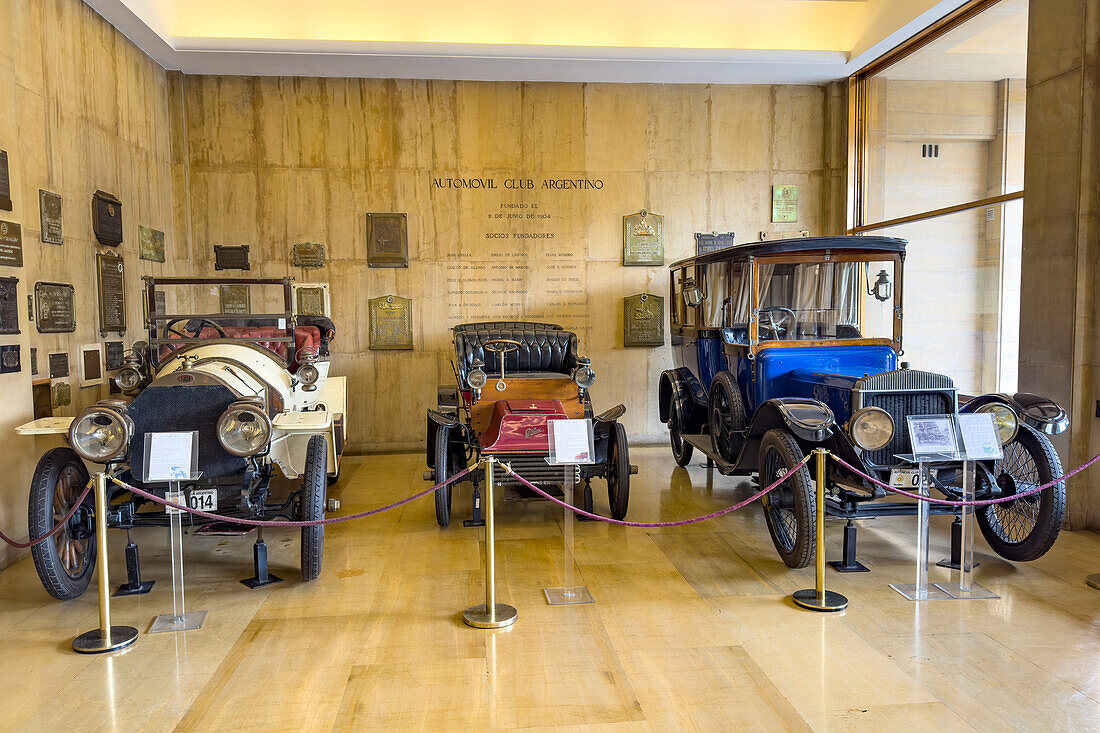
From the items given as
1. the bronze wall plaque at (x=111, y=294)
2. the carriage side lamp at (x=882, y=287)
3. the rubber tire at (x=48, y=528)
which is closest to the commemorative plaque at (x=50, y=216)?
the bronze wall plaque at (x=111, y=294)

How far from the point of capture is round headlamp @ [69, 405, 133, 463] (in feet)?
12.8

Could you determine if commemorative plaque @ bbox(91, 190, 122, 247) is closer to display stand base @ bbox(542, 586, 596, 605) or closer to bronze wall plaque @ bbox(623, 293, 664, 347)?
display stand base @ bbox(542, 586, 596, 605)

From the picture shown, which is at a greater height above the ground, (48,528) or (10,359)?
(10,359)

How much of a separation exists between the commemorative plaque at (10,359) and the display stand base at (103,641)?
2121 millimetres

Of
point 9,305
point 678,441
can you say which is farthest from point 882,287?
point 9,305

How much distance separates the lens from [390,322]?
8562 millimetres

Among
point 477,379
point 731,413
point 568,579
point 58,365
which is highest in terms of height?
point 58,365

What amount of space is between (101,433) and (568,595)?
2.71 m

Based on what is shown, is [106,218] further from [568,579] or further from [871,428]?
[871,428]

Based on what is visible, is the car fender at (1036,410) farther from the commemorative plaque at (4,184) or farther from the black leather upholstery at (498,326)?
the commemorative plaque at (4,184)

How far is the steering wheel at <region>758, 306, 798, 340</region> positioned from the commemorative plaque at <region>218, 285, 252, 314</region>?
5.80 m

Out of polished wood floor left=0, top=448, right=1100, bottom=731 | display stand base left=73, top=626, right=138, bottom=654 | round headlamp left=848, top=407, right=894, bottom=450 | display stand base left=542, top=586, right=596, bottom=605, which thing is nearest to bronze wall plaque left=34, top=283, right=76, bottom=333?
polished wood floor left=0, top=448, right=1100, bottom=731

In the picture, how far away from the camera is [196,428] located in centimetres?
431

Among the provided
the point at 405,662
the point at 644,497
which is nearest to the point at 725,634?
the point at 405,662
